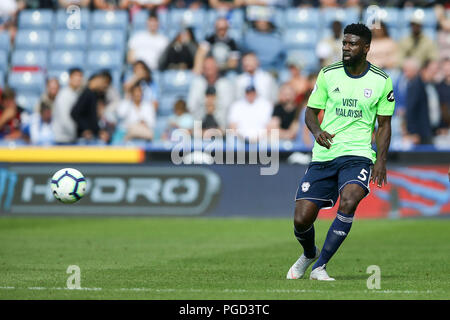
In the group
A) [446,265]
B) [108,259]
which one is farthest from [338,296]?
[108,259]

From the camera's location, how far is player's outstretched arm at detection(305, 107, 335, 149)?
9.60 meters

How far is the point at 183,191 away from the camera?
18266mm

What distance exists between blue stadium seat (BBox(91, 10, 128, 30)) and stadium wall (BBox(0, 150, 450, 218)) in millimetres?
6146

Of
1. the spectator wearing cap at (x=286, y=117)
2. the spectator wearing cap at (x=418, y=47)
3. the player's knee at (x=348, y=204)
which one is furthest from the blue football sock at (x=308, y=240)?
the spectator wearing cap at (x=418, y=47)

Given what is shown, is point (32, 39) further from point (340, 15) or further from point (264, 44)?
point (340, 15)

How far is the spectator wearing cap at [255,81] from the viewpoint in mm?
20031

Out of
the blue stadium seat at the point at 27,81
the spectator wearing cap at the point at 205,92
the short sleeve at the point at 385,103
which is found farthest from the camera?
the blue stadium seat at the point at 27,81

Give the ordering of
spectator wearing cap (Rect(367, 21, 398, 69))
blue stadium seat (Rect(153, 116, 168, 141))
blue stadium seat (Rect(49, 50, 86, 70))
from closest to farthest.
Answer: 1. spectator wearing cap (Rect(367, 21, 398, 69))
2. blue stadium seat (Rect(153, 116, 168, 141))
3. blue stadium seat (Rect(49, 50, 86, 70))

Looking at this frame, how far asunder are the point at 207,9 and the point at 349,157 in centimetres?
1433

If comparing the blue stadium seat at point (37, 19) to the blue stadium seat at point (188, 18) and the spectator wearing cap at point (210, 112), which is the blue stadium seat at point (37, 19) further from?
the spectator wearing cap at point (210, 112)

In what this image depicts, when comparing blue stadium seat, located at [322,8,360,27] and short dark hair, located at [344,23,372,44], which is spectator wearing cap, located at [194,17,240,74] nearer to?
blue stadium seat, located at [322,8,360,27]

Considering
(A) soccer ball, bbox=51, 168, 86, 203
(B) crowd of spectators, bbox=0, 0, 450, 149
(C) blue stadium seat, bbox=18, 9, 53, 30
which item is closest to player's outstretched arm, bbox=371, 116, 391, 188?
(A) soccer ball, bbox=51, 168, 86, 203

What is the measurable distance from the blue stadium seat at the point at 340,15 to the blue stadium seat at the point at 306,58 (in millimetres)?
868
